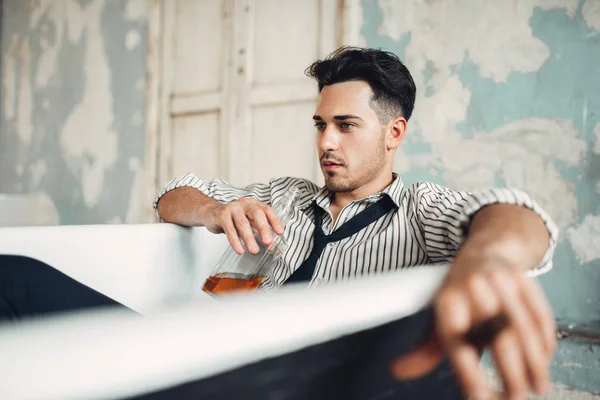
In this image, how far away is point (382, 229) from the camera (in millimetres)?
1081

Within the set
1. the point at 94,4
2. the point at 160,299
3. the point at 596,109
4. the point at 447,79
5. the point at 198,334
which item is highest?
the point at 94,4

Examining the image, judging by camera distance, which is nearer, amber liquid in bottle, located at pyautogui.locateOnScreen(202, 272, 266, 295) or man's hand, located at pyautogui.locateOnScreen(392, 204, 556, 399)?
man's hand, located at pyautogui.locateOnScreen(392, 204, 556, 399)

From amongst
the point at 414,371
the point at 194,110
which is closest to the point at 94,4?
the point at 194,110

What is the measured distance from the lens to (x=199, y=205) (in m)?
1.17

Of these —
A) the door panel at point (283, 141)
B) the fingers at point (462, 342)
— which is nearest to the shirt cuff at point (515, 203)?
the fingers at point (462, 342)

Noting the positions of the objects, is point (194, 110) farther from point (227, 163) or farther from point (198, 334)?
point (198, 334)

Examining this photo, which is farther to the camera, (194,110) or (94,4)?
(94,4)

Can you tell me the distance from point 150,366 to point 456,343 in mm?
190

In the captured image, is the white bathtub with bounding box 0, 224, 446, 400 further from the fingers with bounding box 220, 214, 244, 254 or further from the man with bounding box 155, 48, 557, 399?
the fingers with bounding box 220, 214, 244, 254

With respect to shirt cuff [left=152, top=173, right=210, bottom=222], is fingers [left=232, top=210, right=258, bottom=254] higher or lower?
lower

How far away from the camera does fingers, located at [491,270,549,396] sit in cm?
34

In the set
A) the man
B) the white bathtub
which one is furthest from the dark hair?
the white bathtub

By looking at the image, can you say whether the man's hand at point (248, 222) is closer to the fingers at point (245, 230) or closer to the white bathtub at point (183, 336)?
the fingers at point (245, 230)

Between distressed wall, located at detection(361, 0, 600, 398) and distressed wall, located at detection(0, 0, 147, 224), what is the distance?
1556mm
